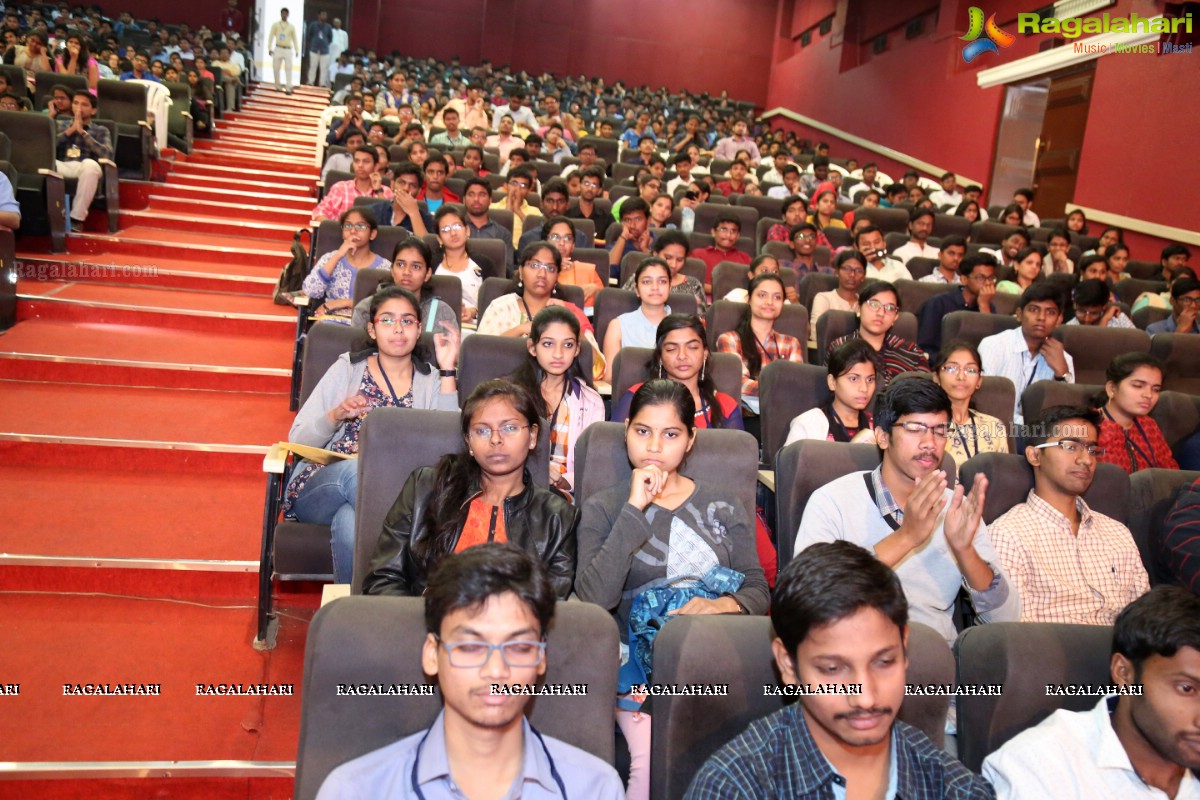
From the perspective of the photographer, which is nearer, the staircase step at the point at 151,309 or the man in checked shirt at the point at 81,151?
the staircase step at the point at 151,309

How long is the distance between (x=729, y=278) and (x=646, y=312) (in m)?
0.98

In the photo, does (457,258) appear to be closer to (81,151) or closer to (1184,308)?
(81,151)

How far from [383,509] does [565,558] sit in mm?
384

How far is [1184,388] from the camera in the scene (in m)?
3.63

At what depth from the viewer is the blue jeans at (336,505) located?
2.08 m

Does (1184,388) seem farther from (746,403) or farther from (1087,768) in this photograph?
(1087,768)

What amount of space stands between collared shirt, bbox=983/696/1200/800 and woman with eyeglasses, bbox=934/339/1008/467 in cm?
148

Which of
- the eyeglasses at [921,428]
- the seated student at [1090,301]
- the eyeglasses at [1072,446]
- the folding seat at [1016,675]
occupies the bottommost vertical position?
the folding seat at [1016,675]

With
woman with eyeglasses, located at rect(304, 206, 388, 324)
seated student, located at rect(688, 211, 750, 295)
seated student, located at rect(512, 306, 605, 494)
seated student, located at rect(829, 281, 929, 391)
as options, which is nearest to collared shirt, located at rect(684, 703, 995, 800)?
seated student, located at rect(512, 306, 605, 494)

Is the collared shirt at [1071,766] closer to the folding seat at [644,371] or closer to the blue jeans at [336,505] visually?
the blue jeans at [336,505]

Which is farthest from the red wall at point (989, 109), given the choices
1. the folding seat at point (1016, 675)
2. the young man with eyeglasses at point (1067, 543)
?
the folding seat at point (1016, 675)

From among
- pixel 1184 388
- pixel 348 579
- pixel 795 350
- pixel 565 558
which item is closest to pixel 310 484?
pixel 348 579

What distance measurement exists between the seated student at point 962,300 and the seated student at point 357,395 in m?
2.47

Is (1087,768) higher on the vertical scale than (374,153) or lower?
lower
